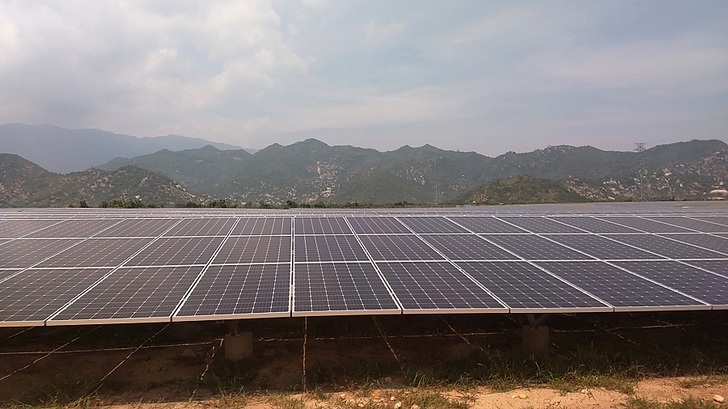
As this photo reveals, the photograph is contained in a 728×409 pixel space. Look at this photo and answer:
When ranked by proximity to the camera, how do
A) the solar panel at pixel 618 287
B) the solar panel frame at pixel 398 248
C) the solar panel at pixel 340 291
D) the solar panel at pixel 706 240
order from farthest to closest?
the solar panel at pixel 706 240 → the solar panel frame at pixel 398 248 → the solar panel at pixel 618 287 → the solar panel at pixel 340 291

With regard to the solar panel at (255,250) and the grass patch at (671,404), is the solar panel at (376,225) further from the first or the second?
the grass patch at (671,404)

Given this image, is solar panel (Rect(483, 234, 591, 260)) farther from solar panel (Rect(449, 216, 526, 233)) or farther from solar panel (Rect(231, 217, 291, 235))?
solar panel (Rect(231, 217, 291, 235))

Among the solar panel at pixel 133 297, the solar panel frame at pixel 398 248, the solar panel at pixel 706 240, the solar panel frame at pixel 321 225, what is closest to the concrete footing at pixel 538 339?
the solar panel frame at pixel 398 248

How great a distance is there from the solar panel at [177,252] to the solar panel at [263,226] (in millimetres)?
1717

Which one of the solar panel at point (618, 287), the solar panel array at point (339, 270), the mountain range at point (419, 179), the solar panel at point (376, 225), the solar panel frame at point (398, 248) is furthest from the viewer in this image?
the mountain range at point (419, 179)

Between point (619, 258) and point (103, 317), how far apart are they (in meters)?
16.4

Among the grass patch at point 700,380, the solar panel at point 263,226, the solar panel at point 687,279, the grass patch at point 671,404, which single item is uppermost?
the solar panel at point 263,226

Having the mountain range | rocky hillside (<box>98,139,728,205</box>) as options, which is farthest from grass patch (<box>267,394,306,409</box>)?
rocky hillside (<box>98,139,728,205</box>)

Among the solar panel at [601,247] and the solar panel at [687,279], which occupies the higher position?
the solar panel at [601,247]

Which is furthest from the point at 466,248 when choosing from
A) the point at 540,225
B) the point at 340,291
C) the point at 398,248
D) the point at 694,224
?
the point at 694,224

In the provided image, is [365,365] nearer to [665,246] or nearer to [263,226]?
[263,226]

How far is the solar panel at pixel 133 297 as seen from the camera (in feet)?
30.1

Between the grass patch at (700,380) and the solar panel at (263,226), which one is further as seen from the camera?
the solar panel at (263,226)

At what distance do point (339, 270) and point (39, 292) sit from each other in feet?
27.2
